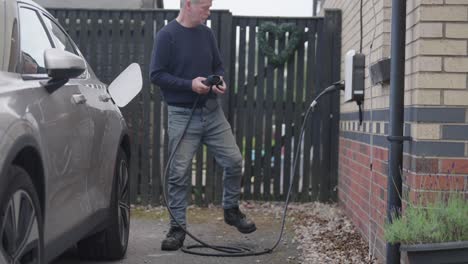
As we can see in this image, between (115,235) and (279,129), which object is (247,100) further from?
(115,235)

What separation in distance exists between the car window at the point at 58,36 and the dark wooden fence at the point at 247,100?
290 cm

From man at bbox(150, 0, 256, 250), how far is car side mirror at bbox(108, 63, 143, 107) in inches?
10.6

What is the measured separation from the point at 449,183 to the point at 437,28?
0.85 m

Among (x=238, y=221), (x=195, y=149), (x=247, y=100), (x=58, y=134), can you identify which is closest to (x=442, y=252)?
(x=58, y=134)

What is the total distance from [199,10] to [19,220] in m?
2.92

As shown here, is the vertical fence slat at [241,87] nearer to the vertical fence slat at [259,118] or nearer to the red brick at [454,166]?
the vertical fence slat at [259,118]

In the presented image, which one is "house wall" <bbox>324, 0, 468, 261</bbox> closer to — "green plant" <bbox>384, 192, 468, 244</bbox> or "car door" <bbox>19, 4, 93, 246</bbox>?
"green plant" <bbox>384, 192, 468, 244</bbox>

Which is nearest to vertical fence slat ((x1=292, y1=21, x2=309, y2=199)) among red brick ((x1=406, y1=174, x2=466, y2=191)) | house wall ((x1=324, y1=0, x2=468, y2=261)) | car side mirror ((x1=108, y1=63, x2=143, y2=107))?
car side mirror ((x1=108, y1=63, x2=143, y2=107))

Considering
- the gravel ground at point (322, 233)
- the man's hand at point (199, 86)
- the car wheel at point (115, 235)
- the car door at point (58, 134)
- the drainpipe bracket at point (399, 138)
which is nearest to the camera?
the car door at point (58, 134)

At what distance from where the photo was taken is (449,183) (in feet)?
11.8

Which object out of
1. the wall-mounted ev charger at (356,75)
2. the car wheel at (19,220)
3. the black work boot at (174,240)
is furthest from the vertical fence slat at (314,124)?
the car wheel at (19,220)

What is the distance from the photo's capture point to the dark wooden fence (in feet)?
24.7

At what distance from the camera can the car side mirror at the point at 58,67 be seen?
3.26 m

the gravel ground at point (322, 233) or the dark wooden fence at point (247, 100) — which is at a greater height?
the dark wooden fence at point (247, 100)
